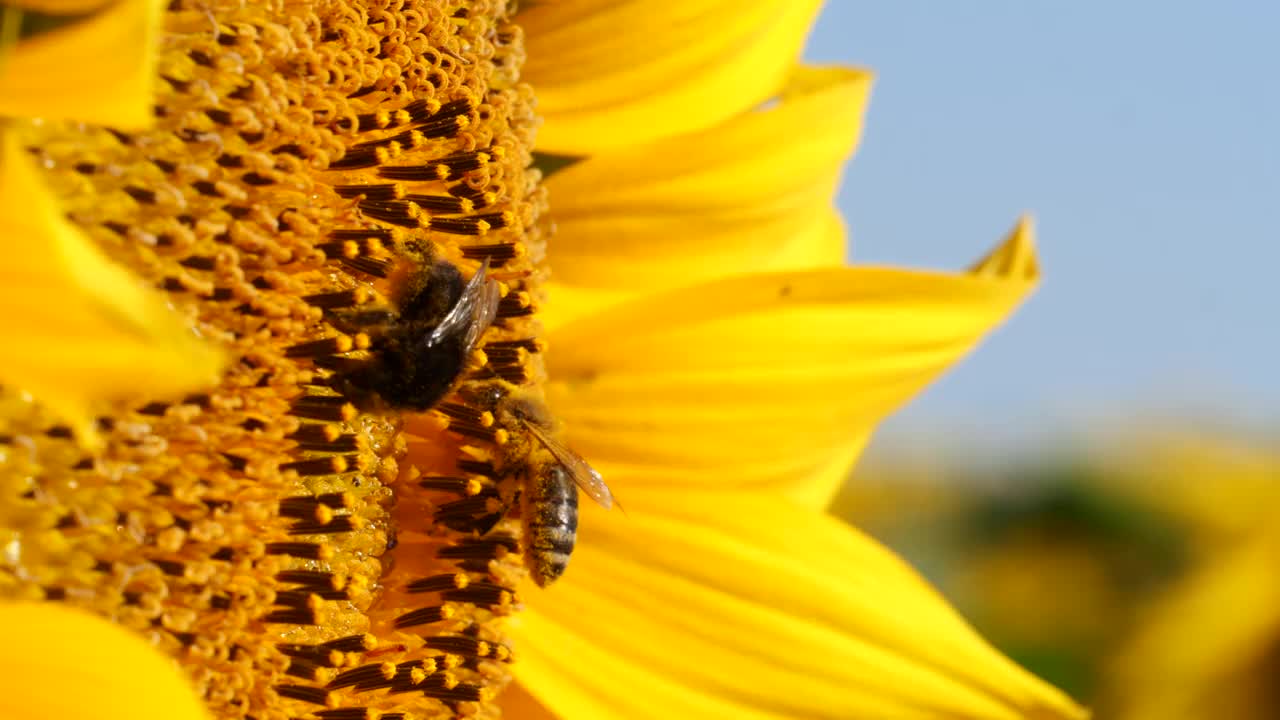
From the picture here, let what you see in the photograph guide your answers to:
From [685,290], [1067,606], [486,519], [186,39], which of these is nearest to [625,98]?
[685,290]

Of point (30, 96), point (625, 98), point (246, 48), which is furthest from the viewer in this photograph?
point (625, 98)

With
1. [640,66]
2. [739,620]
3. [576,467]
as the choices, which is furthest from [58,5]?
[739,620]

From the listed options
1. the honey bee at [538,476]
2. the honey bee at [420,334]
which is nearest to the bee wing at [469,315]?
the honey bee at [420,334]

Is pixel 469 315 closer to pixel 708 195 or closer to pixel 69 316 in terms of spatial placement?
pixel 69 316

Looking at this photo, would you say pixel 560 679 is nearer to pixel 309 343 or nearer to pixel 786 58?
pixel 309 343

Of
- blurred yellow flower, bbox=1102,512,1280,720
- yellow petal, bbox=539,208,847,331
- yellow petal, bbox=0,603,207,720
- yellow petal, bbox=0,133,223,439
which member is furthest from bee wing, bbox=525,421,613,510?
blurred yellow flower, bbox=1102,512,1280,720

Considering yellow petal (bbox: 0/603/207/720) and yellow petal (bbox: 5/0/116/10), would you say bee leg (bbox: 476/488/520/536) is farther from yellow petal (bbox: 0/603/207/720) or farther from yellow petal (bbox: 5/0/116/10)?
yellow petal (bbox: 5/0/116/10)
